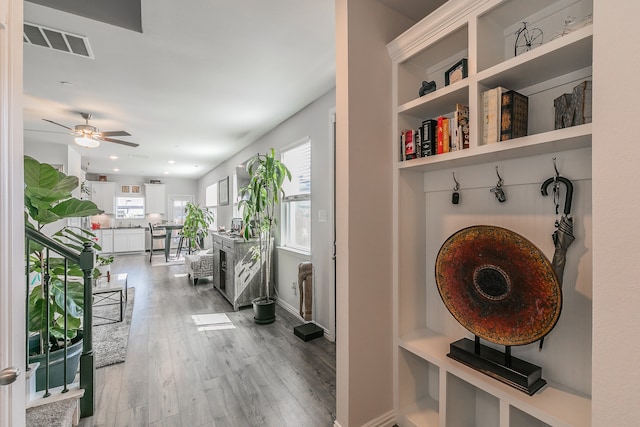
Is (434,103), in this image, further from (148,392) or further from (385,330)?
(148,392)

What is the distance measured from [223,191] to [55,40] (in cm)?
485

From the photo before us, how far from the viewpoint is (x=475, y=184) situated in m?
1.59

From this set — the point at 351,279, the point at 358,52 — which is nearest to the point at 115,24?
the point at 358,52

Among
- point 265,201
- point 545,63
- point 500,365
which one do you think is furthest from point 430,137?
point 265,201

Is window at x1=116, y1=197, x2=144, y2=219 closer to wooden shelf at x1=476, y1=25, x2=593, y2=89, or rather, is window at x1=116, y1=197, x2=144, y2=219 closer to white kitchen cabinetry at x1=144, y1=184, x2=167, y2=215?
white kitchen cabinetry at x1=144, y1=184, x2=167, y2=215

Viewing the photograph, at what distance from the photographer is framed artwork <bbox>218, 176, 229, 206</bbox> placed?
6.53 meters

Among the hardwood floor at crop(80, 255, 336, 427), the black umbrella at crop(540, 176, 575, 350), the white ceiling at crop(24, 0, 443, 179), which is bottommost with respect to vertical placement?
the hardwood floor at crop(80, 255, 336, 427)

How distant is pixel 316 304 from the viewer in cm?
319

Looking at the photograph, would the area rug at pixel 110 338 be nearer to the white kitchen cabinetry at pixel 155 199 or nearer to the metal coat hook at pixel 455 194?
the metal coat hook at pixel 455 194

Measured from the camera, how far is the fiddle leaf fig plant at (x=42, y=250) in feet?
5.45

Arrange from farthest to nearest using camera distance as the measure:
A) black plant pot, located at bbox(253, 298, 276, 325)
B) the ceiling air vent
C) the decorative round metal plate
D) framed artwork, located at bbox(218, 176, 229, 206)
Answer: framed artwork, located at bbox(218, 176, 229, 206) → black plant pot, located at bbox(253, 298, 276, 325) → the ceiling air vent → the decorative round metal plate

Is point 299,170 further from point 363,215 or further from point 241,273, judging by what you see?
point 363,215

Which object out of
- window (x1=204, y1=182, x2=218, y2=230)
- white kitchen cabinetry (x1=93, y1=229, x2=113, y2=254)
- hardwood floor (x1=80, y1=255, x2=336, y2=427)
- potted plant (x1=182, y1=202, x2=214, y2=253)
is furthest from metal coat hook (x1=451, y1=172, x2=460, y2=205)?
white kitchen cabinetry (x1=93, y1=229, x2=113, y2=254)

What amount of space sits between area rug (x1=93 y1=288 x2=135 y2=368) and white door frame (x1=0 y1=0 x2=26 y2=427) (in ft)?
6.57
